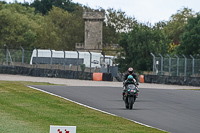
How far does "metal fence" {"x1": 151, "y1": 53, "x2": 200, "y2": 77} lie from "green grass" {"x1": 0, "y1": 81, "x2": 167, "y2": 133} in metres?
24.7

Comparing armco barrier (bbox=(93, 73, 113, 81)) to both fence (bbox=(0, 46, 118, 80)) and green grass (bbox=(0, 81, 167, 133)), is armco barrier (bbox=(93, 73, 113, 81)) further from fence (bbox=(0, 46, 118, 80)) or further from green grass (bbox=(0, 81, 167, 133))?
green grass (bbox=(0, 81, 167, 133))

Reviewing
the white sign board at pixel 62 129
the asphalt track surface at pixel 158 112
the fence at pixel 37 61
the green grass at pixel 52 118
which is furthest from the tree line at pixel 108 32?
the white sign board at pixel 62 129

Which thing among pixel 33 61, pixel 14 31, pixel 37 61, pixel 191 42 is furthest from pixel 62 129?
pixel 14 31

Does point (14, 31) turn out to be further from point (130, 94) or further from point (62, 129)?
point (62, 129)

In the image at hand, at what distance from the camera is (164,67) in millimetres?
45000

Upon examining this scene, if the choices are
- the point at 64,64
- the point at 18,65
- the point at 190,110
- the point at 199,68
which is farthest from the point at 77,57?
the point at 190,110

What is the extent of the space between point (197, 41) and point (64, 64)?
29.6 metres

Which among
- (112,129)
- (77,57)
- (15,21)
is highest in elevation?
(15,21)

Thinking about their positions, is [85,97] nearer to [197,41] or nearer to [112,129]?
[112,129]

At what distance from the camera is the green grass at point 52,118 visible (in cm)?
1252

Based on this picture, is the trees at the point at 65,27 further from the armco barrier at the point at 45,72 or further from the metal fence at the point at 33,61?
the armco barrier at the point at 45,72

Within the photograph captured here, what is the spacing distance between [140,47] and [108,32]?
55.3 m

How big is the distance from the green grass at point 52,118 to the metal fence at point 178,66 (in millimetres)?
24712

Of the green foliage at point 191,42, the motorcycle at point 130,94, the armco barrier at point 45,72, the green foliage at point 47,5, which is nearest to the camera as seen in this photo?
the motorcycle at point 130,94
